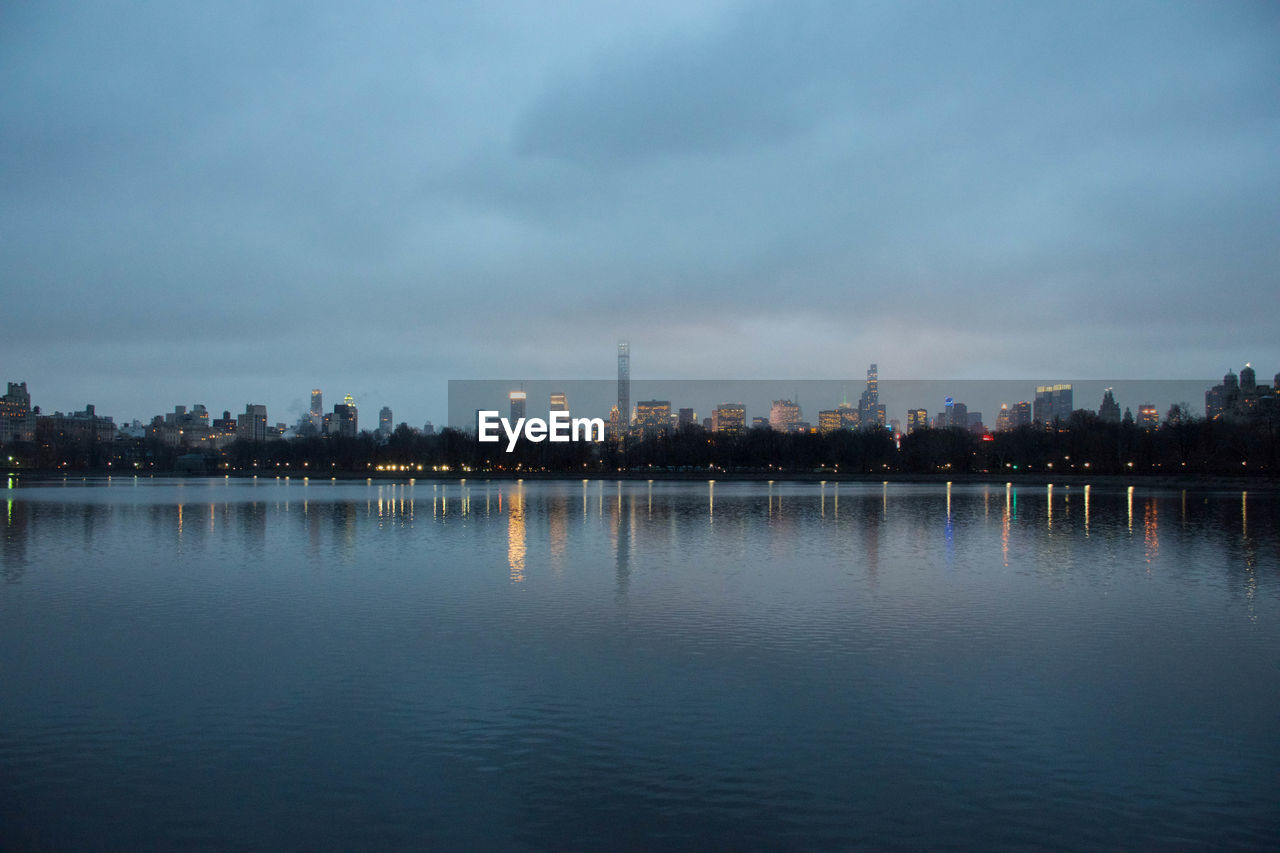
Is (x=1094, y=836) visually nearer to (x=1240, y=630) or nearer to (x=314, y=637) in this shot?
(x=1240, y=630)

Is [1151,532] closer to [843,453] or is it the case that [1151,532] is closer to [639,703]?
[639,703]

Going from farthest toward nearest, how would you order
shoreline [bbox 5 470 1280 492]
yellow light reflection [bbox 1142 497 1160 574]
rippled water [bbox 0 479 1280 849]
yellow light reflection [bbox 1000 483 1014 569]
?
1. shoreline [bbox 5 470 1280 492]
2. yellow light reflection [bbox 1000 483 1014 569]
3. yellow light reflection [bbox 1142 497 1160 574]
4. rippled water [bbox 0 479 1280 849]

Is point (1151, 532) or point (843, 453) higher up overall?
point (843, 453)

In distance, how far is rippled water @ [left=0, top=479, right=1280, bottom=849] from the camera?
7105 millimetres

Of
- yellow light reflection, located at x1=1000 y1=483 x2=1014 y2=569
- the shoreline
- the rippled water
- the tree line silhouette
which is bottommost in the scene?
the shoreline

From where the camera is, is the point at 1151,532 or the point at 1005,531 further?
the point at 1005,531

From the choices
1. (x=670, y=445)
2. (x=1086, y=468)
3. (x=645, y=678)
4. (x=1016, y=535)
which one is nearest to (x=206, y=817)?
(x=645, y=678)

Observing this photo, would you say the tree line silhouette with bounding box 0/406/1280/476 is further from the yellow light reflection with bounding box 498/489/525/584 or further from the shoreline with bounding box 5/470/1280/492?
the yellow light reflection with bounding box 498/489/525/584

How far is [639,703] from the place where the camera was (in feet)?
32.7

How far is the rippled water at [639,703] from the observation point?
7105 millimetres

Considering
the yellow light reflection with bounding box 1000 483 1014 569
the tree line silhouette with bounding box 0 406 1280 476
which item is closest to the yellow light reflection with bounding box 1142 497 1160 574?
the yellow light reflection with bounding box 1000 483 1014 569

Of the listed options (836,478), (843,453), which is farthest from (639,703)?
(843,453)

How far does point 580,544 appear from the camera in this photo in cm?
2627

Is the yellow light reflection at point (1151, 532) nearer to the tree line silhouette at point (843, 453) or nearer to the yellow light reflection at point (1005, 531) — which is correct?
the yellow light reflection at point (1005, 531)
